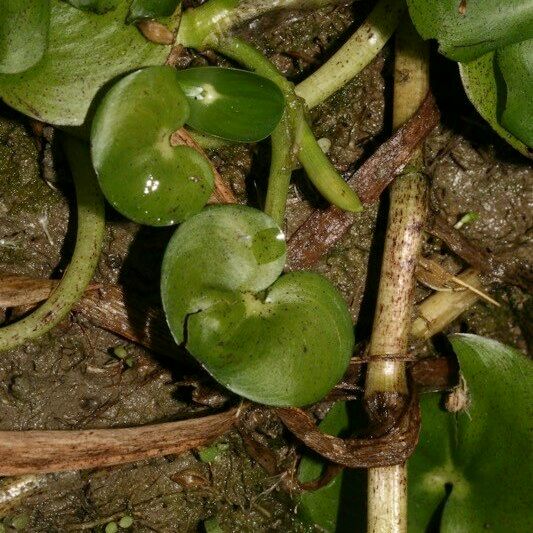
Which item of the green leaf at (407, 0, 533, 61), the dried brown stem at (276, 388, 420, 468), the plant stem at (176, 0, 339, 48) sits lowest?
the dried brown stem at (276, 388, 420, 468)

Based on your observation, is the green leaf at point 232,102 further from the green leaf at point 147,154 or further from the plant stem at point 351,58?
the plant stem at point 351,58

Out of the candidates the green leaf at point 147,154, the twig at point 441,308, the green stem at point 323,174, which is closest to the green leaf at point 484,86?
the green stem at point 323,174

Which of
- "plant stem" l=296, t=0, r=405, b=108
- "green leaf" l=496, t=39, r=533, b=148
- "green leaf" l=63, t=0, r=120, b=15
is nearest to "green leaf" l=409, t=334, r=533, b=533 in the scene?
"green leaf" l=496, t=39, r=533, b=148

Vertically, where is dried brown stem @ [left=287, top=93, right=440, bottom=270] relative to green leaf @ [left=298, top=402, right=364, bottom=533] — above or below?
above

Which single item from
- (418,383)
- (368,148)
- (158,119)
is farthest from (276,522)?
(158,119)

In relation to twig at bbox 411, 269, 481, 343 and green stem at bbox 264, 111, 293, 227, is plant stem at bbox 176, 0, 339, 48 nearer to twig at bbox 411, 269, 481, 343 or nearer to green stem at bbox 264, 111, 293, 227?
green stem at bbox 264, 111, 293, 227

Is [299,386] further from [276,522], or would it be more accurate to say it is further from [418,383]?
[276,522]
